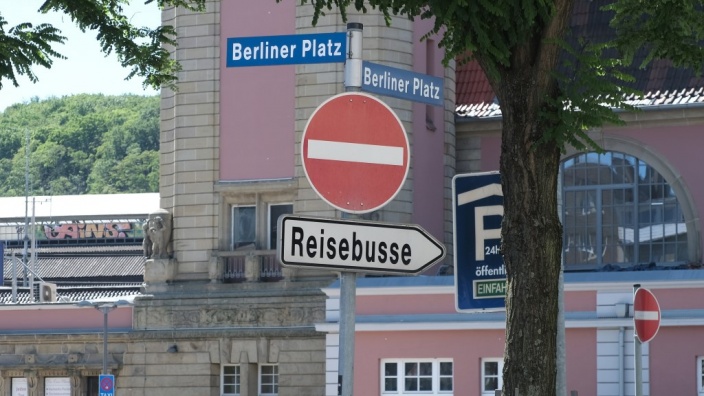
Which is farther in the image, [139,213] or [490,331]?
[139,213]

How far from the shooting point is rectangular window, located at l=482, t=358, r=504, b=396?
31.1 metres

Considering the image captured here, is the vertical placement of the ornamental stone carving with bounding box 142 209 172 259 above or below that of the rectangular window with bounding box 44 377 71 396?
above

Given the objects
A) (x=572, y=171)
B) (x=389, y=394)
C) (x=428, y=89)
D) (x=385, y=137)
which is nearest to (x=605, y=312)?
(x=389, y=394)

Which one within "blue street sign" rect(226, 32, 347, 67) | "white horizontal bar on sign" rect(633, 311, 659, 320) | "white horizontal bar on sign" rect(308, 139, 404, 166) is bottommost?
"white horizontal bar on sign" rect(633, 311, 659, 320)

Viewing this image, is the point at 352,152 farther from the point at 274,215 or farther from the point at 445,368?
the point at 274,215

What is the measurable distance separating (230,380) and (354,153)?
29.6 metres

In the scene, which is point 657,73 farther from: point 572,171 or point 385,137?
point 385,137

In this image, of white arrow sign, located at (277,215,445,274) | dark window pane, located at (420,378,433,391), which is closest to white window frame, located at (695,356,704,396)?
dark window pane, located at (420,378,433,391)

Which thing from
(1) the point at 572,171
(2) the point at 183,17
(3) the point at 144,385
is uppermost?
(2) the point at 183,17

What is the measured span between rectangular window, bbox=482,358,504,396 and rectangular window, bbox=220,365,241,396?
8.45 metres

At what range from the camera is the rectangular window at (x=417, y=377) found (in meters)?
31.7

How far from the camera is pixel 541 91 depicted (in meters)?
10.2

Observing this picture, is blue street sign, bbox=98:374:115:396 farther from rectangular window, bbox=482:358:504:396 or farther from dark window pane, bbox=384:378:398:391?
rectangular window, bbox=482:358:504:396

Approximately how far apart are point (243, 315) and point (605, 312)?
34.7 feet
